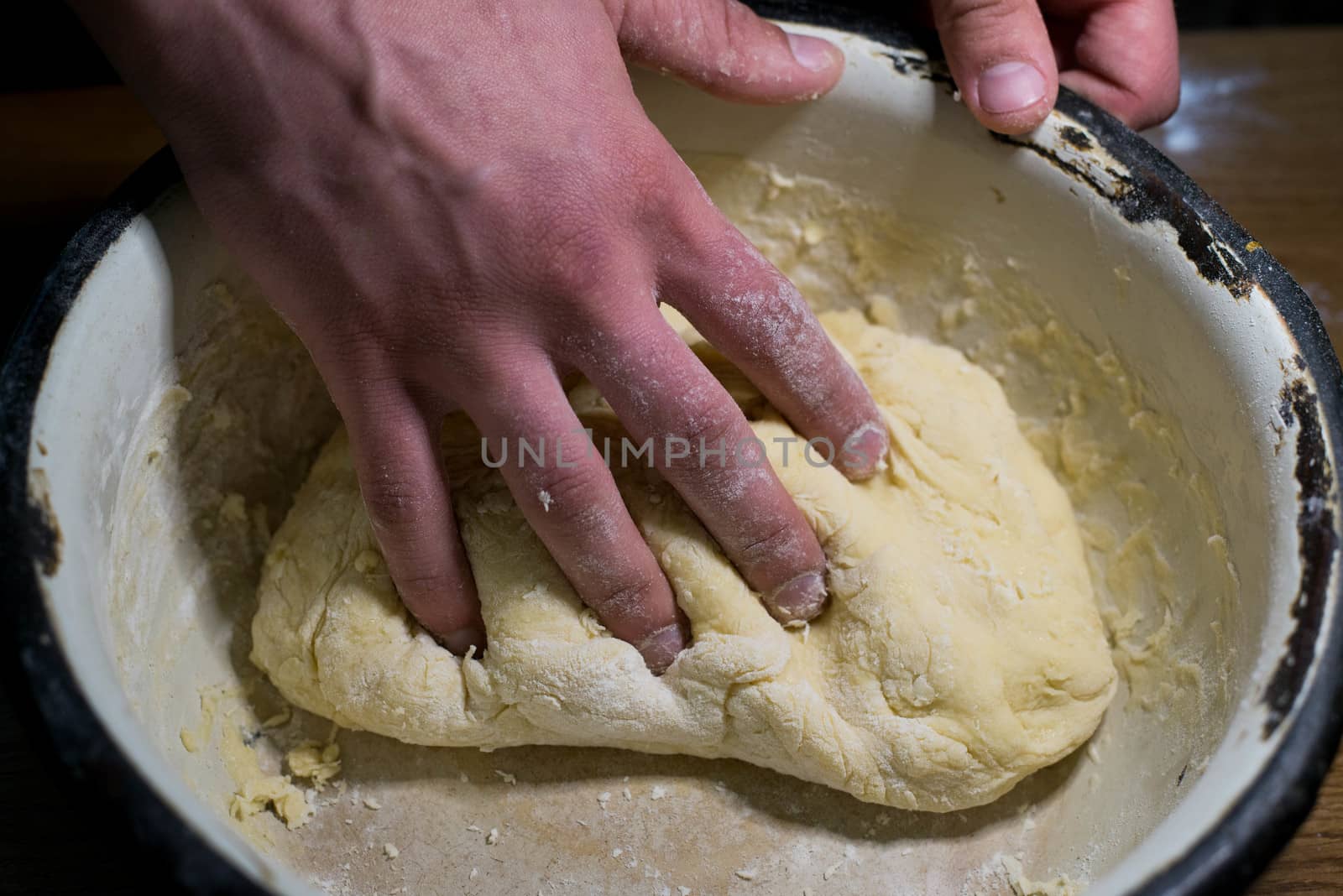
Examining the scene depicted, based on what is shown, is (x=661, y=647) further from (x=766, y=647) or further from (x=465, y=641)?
(x=465, y=641)

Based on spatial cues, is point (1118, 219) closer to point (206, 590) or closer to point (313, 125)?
point (313, 125)

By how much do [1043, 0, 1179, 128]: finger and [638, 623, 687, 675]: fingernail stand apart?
2.84 feet

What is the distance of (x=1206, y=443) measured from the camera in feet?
3.64

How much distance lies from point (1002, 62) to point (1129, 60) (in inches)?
13.7

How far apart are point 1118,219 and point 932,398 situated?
28 cm

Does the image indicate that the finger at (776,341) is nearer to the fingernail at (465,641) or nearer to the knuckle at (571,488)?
the knuckle at (571,488)

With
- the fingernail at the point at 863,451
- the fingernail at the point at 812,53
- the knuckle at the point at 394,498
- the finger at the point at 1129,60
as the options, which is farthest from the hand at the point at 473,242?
the finger at the point at 1129,60

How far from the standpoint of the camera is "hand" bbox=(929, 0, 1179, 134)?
1142mm

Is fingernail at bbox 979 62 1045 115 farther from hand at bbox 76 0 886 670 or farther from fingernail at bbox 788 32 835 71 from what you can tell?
hand at bbox 76 0 886 670

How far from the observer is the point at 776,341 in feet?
3.54

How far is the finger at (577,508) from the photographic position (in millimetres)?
978

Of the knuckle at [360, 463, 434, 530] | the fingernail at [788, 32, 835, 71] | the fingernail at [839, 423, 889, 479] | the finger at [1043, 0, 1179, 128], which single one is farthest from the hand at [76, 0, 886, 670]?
the finger at [1043, 0, 1179, 128]

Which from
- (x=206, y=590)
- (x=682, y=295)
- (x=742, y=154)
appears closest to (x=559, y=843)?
(x=206, y=590)

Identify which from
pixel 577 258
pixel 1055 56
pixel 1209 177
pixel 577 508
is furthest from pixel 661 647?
pixel 1209 177
